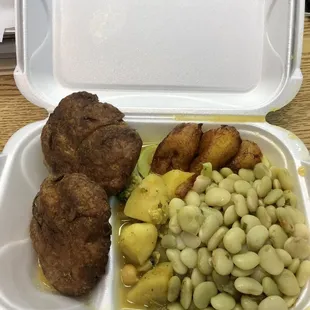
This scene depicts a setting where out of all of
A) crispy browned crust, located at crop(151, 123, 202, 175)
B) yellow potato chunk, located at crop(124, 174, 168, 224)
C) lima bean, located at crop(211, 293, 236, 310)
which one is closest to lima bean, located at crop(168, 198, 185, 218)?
yellow potato chunk, located at crop(124, 174, 168, 224)

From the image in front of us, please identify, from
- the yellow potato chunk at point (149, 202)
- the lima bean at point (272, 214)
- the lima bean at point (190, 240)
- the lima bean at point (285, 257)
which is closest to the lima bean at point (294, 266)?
the lima bean at point (285, 257)

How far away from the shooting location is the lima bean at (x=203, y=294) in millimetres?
1163

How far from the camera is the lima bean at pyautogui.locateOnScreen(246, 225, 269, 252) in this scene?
1173 millimetres

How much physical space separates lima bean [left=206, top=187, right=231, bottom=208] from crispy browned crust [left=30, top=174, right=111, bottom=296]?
0.86ft

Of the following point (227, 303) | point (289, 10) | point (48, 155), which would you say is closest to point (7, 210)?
point (48, 155)

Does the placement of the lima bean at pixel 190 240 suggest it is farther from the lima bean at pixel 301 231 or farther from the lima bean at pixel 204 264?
the lima bean at pixel 301 231

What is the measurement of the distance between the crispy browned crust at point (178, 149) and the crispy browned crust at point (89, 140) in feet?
0.37

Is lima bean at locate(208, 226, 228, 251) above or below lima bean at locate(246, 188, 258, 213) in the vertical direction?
below

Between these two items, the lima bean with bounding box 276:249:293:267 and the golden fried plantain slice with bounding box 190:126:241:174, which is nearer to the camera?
the lima bean with bounding box 276:249:293:267

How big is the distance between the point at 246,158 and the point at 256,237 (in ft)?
0.88

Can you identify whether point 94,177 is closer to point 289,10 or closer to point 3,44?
point 3,44

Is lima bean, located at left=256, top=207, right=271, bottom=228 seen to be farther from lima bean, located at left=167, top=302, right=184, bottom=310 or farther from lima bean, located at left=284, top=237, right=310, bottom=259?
lima bean, located at left=167, top=302, right=184, bottom=310

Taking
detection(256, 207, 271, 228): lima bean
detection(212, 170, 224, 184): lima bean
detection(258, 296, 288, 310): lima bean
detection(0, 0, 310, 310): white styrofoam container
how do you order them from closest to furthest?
1. detection(258, 296, 288, 310): lima bean
2. detection(256, 207, 271, 228): lima bean
3. detection(212, 170, 224, 184): lima bean
4. detection(0, 0, 310, 310): white styrofoam container

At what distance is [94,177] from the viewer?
129cm
